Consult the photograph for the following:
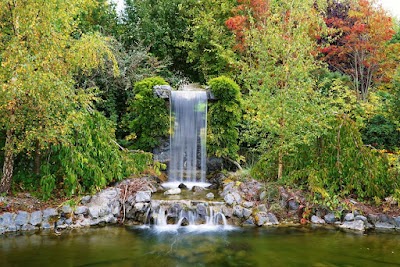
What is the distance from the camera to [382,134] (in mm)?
11406

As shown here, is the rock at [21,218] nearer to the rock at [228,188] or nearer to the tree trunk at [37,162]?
the tree trunk at [37,162]

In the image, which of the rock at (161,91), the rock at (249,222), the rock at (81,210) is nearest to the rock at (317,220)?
the rock at (249,222)

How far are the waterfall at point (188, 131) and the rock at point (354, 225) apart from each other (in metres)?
4.80

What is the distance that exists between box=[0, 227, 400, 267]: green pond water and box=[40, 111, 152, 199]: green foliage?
1217mm

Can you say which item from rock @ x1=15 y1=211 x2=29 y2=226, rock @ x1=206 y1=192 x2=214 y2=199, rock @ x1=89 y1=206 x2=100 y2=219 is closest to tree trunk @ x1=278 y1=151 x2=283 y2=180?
rock @ x1=206 y1=192 x2=214 y2=199

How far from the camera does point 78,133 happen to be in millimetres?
8492

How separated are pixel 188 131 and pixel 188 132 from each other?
0.03 metres

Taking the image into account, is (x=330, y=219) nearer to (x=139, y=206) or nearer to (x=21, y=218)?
(x=139, y=206)

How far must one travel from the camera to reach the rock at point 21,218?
753 cm

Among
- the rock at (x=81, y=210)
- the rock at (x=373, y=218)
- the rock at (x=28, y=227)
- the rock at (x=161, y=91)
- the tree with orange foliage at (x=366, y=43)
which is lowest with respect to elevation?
the rock at (x=28, y=227)

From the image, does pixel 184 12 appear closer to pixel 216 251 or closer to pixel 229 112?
pixel 229 112

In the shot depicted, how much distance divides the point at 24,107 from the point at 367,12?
41.0 ft

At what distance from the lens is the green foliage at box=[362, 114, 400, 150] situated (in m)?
11.2

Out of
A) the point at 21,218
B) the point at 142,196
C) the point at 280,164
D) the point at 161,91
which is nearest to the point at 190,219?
the point at 142,196
